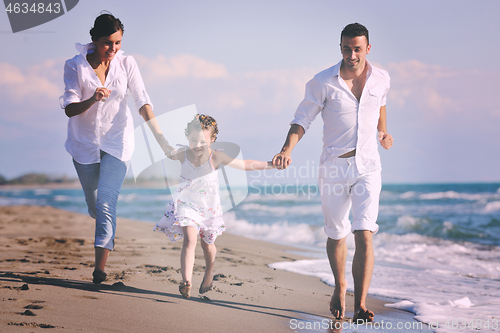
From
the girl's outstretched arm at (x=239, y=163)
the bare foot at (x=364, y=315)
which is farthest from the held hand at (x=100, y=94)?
the bare foot at (x=364, y=315)

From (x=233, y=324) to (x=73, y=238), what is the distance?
5.14 metres

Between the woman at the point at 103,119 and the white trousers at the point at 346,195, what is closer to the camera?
the white trousers at the point at 346,195

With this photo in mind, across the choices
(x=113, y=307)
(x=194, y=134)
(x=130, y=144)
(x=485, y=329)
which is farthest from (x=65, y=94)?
(x=485, y=329)

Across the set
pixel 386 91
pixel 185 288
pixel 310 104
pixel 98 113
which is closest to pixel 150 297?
pixel 185 288

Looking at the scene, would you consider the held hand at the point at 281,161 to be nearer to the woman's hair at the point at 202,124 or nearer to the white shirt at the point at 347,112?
the white shirt at the point at 347,112

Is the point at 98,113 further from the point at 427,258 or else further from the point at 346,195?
the point at 427,258

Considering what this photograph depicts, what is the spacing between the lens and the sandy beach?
8.48ft

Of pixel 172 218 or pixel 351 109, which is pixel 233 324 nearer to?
pixel 172 218

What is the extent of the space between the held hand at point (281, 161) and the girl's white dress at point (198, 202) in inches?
25.5

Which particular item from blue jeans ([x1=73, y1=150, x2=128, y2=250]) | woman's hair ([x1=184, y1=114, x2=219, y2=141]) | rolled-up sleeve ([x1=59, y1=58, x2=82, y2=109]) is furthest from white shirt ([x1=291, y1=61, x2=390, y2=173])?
rolled-up sleeve ([x1=59, y1=58, x2=82, y2=109])

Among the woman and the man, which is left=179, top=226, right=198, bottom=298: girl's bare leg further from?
the man

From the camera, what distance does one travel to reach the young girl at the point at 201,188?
11.1 feet

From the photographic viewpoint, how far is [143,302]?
10.0 feet

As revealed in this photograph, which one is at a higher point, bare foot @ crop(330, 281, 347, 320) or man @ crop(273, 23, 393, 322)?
man @ crop(273, 23, 393, 322)
